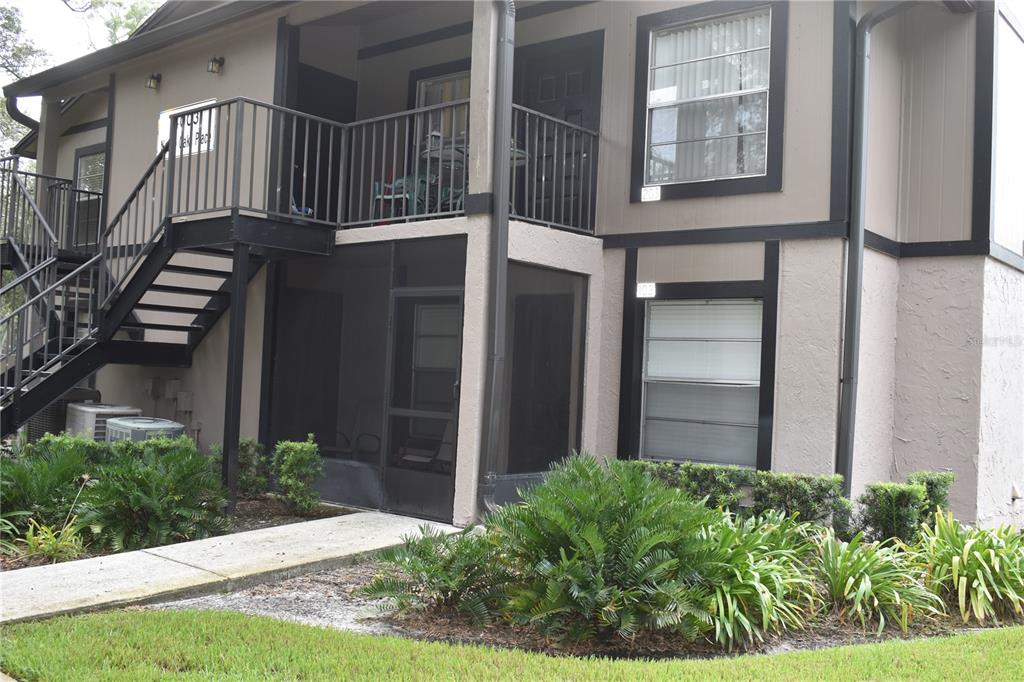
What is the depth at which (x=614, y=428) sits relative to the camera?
9.12 meters

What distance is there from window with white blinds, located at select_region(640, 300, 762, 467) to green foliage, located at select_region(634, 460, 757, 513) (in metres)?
1.11

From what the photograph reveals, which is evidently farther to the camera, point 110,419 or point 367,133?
point 367,133

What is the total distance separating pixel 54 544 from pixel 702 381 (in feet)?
18.3

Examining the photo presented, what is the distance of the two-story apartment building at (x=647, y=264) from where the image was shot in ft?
26.4

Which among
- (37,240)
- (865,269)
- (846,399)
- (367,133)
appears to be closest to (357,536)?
(846,399)

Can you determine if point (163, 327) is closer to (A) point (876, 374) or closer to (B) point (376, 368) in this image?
(B) point (376, 368)

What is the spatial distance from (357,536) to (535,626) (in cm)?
278

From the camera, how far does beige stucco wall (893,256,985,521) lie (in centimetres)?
871

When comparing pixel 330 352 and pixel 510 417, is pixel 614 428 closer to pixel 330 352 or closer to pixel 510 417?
pixel 510 417

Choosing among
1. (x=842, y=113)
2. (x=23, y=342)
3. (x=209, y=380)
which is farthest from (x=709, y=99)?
(x=23, y=342)

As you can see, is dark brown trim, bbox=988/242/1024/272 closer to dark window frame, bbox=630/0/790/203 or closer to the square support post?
dark window frame, bbox=630/0/790/203

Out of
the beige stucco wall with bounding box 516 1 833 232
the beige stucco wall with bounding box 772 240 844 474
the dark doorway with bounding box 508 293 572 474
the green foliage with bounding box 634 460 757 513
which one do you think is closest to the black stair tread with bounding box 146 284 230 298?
the dark doorway with bounding box 508 293 572 474

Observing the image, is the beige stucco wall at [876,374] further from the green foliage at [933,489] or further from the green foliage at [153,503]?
the green foliage at [153,503]

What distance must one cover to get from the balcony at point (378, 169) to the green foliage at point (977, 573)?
14.5ft
